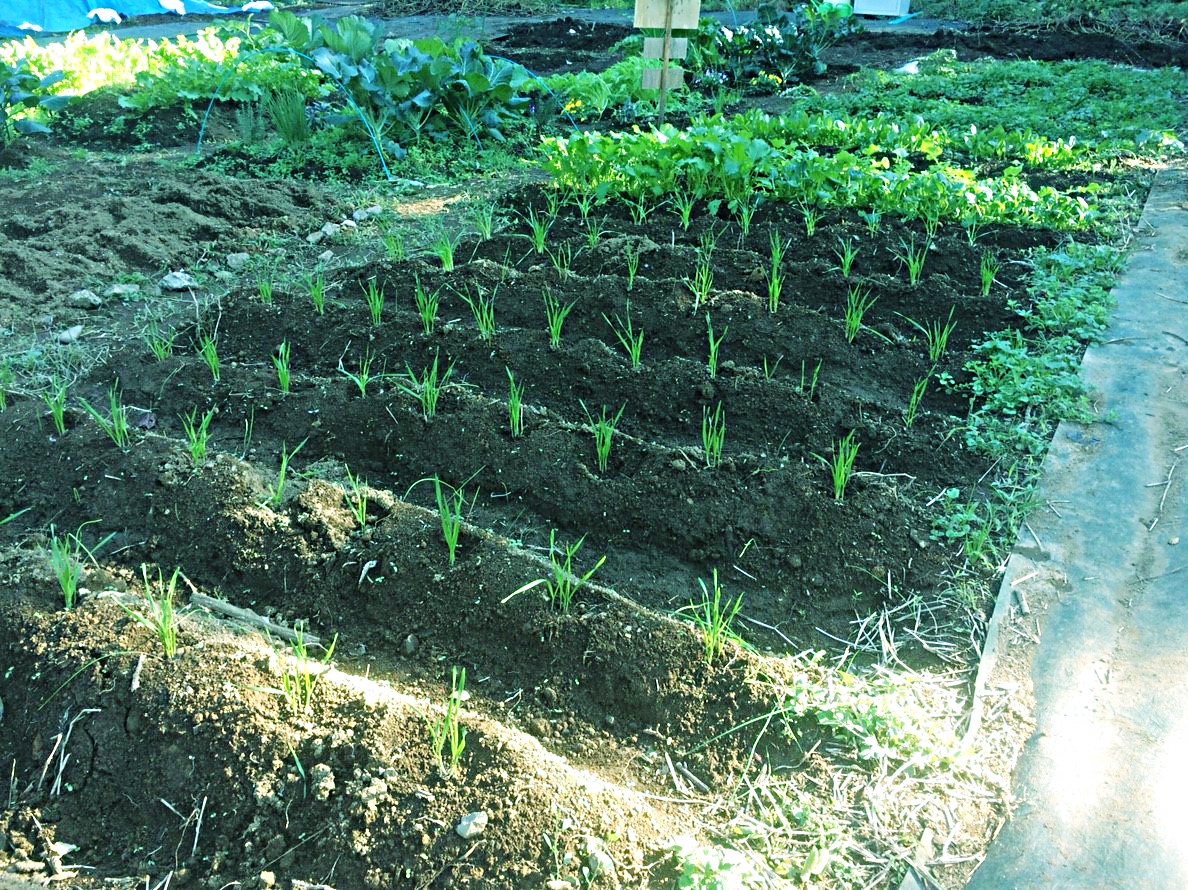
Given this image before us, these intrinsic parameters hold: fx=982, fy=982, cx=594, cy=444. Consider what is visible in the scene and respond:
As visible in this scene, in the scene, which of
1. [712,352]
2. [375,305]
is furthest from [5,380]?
[712,352]

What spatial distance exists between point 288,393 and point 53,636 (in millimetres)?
1370

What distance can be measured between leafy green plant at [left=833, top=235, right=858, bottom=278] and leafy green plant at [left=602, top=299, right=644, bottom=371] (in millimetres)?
1005

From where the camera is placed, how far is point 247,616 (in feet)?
8.27

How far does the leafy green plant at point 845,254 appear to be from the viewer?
4297 millimetres

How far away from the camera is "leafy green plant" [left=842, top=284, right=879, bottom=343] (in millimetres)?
3816

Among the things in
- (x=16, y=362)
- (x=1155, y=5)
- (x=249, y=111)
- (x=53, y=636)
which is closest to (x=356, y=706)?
(x=53, y=636)

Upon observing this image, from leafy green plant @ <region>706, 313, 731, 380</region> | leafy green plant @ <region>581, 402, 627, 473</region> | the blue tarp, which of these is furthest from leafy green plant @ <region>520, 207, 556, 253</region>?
the blue tarp

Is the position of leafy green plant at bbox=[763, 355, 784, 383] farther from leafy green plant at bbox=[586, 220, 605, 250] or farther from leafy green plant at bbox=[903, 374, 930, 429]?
leafy green plant at bbox=[586, 220, 605, 250]

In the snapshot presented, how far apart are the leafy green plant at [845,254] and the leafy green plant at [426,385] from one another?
181cm

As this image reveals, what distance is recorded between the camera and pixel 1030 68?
8.94 meters

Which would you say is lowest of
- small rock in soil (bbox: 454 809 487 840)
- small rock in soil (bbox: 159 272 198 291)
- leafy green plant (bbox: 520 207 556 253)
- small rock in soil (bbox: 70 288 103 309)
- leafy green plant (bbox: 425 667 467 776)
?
small rock in soil (bbox: 454 809 487 840)

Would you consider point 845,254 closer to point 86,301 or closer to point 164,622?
point 164,622

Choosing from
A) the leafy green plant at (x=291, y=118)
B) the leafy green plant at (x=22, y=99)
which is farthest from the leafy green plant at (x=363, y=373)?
the leafy green plant at (x=22, y=99)

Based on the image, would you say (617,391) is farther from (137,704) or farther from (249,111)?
(249,111)
